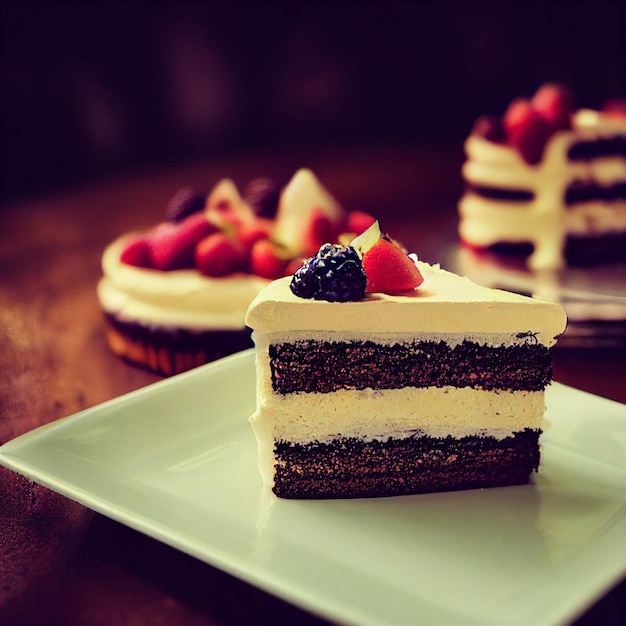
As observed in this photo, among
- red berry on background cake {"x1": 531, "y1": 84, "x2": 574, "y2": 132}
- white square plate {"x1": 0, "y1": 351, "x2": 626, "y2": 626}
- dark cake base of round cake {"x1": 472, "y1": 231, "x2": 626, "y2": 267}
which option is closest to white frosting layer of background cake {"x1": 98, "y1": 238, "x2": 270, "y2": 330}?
white square plate {"x1": 0, "y1": 351, "x2": 626, "y2": 626}

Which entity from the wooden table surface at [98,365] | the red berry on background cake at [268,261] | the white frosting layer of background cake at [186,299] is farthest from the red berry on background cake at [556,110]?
the white frosting layer of background cake at [186,299]

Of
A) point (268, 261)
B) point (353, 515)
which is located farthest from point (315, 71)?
point (353, 515)

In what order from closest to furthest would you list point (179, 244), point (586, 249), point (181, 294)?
point (181, 294), point (179, 244), point (586, 249)

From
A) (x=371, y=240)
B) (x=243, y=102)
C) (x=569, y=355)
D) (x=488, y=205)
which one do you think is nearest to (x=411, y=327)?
(x=371, y=240)

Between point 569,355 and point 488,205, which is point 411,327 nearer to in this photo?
point 569,355

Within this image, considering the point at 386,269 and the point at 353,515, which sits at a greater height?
the point at 386,269

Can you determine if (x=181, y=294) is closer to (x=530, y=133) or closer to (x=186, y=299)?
(x=186, y=299)
